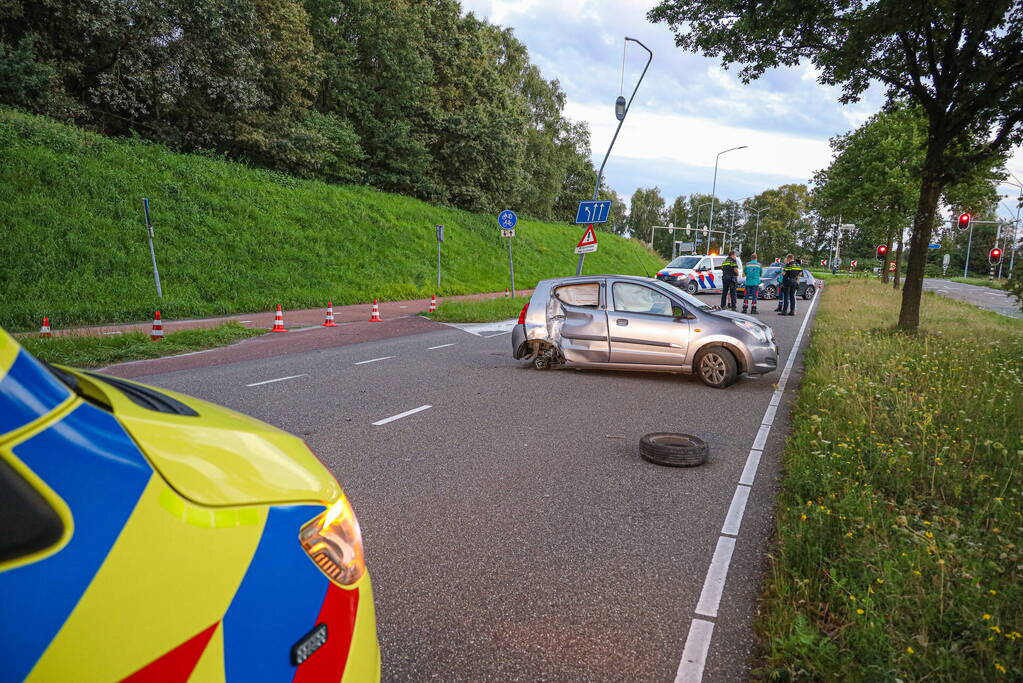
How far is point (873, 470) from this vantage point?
5.26 meters

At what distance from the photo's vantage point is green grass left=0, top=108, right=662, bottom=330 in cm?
1688

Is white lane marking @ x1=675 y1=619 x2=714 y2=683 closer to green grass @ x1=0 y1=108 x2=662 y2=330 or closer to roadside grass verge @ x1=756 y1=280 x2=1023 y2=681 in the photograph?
roadside grass verge @ x1=756 y1=280 x2=1023 y2=681

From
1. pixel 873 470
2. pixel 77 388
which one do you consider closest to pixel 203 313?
pixel 873 470

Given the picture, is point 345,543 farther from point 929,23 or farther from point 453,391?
point 929,23

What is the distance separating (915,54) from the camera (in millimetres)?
13070

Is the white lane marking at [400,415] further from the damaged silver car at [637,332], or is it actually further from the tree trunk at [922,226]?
the tree trunk at [922,226]

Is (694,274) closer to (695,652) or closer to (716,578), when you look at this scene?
(716,578)

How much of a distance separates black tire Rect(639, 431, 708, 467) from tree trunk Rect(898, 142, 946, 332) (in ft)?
31.0

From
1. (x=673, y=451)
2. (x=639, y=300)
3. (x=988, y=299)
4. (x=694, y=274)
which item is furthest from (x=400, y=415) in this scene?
(x=988, y=299)

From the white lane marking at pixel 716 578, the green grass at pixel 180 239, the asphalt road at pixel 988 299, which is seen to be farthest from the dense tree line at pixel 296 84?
the white lane marking at pixel 716 578

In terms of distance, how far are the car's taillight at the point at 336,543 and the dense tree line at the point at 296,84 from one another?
2811 centimetres

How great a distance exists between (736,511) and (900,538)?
1127mm

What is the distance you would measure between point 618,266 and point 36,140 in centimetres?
3690

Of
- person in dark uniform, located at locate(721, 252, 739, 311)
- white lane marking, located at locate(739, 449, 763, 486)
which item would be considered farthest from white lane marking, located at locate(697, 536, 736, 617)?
person in dark uniform, located at locate(721, 252, 739, 311)
